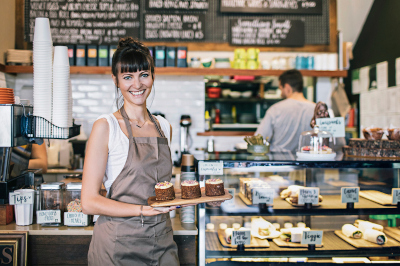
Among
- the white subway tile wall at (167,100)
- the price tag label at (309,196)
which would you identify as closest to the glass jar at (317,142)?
the price tag label at (309,196)

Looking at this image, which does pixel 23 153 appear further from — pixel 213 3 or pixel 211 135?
pixel 213 3

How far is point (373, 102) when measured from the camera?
5152mm

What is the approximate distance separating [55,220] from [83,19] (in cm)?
340

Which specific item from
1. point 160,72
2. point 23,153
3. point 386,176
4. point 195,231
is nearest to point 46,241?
point 23,153

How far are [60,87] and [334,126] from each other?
6.14 feet

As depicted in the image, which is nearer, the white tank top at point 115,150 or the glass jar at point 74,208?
the white tank top at point 115,150

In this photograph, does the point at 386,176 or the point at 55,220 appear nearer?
the point at 55,220

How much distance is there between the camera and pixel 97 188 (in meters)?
1.47

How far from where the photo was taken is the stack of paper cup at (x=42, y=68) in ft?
6.43

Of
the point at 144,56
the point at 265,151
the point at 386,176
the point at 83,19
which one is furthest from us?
the point at 83,19

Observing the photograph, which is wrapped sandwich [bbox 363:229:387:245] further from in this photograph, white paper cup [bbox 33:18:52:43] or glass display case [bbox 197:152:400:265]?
white paper cup [bbox 33:18:52:43]

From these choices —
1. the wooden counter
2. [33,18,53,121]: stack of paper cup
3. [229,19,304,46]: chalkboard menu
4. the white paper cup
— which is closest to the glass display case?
the wooden counter

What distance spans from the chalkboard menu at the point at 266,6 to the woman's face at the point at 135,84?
343cm

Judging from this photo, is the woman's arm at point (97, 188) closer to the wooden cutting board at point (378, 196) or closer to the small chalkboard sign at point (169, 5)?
the wooden cutting board at point (378, 196)
